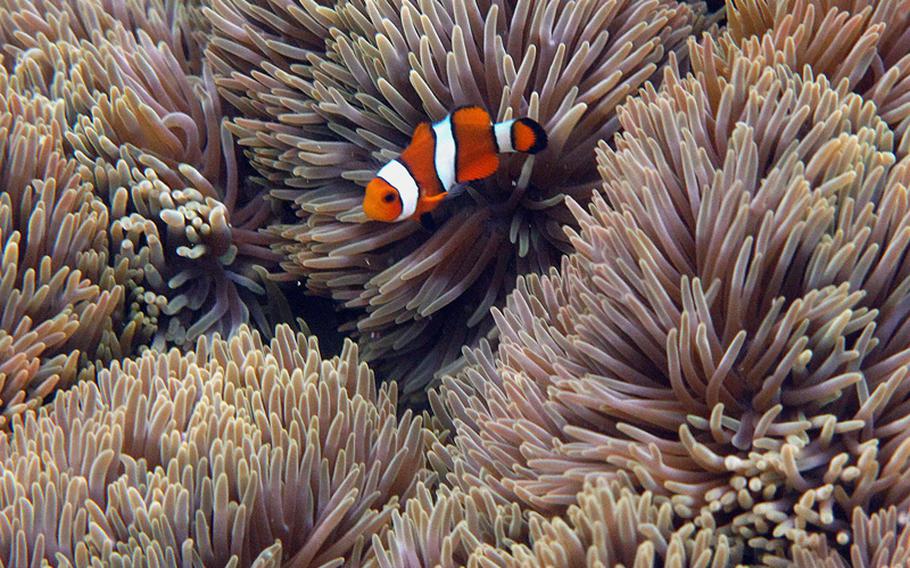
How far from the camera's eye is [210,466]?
3.94 ft

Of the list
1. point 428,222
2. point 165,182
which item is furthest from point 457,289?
point 165,182

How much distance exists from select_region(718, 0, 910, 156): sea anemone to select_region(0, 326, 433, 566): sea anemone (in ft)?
2.77

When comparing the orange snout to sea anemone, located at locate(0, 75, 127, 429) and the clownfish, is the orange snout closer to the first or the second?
the clownfish

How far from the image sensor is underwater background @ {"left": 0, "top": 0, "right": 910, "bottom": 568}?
977mm

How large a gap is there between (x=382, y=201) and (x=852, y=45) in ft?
2.65

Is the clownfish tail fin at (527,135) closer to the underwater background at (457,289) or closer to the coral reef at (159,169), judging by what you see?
the underwater background at (457,289)

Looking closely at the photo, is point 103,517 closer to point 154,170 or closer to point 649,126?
point 154,170

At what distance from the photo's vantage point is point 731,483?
958 millimetres

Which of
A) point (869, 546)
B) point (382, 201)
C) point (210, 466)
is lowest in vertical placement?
point (869, 546)

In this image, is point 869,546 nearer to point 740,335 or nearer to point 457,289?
point 740,335

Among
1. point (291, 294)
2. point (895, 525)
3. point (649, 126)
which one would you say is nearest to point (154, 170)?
point (291, 294)

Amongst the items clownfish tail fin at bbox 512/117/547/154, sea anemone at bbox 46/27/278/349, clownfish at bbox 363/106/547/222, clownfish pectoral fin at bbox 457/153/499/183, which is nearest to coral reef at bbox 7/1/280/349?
sea anemone at bbox 46/27/278/349

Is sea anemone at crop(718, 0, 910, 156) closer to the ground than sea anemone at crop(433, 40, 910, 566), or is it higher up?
higher up

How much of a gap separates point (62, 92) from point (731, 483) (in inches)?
60.0
